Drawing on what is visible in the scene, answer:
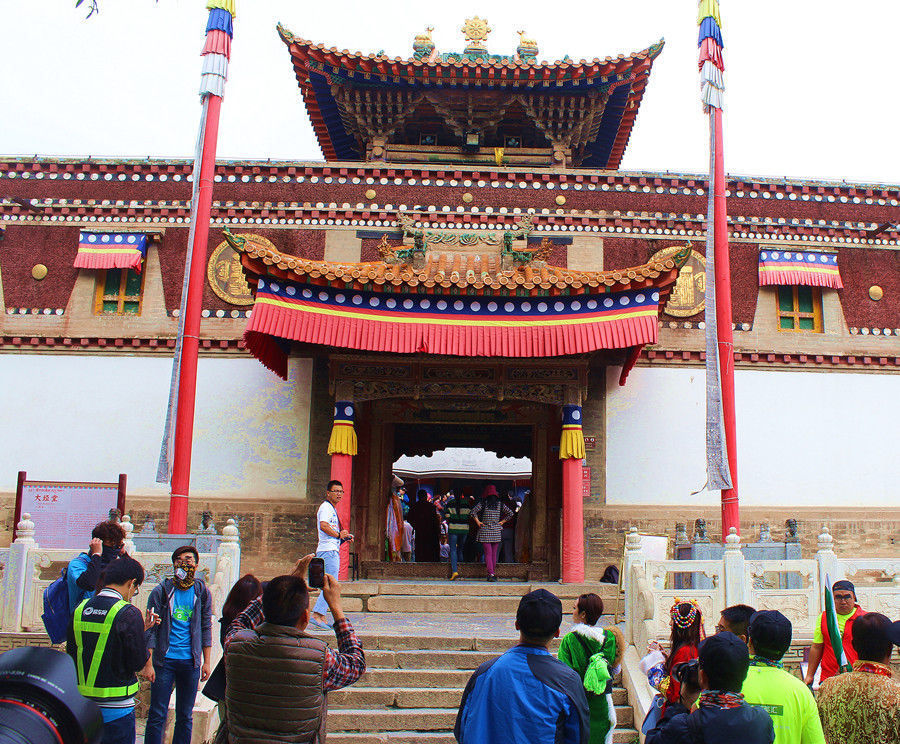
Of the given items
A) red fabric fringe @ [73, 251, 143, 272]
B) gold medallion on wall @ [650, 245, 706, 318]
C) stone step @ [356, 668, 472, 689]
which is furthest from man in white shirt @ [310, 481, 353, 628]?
gold medallion on wall @ [650, 245, 706, 318]

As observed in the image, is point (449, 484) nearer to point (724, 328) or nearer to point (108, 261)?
point (108, 261)

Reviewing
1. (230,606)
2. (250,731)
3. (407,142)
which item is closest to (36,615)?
(230,606)

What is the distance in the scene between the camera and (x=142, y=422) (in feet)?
47.6

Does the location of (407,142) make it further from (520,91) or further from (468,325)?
(468,325)

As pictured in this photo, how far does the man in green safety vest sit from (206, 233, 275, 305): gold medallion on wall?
10241 mm

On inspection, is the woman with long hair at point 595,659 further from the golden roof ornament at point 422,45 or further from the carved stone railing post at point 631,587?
the golden roof ornament at point 422,45

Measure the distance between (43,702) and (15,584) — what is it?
726 cm

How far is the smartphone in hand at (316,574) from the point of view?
4340mm

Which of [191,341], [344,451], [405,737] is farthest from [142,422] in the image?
[405,737]

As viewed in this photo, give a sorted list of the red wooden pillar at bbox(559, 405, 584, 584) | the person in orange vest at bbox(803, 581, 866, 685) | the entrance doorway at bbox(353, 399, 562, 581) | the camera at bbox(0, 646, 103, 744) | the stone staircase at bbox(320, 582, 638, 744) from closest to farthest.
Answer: the camera at bbox(0, 646, 103, 744) < the person in orange vest at bbox(803, 581, 866, 685) < the stone staircase at bbox(320, 582, 638, 744) < the red wooden pillar at bbox(559, 405, 584, 584) < the entrance doorway at bbox(353, 399, 562, 581)

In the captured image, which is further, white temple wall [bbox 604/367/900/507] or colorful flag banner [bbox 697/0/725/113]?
white temple wall [bbox 604/367/900/507]

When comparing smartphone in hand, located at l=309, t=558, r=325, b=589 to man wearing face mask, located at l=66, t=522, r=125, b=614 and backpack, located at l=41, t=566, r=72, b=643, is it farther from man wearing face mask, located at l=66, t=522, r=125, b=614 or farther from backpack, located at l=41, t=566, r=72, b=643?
backpack, located at l=41, t=566, r=72, b=643

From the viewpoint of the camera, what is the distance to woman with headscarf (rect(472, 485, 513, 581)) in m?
13.1

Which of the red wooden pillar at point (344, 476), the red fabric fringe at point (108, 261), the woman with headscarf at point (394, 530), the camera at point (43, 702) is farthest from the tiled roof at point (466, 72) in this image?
the camera at point (43, 702)
